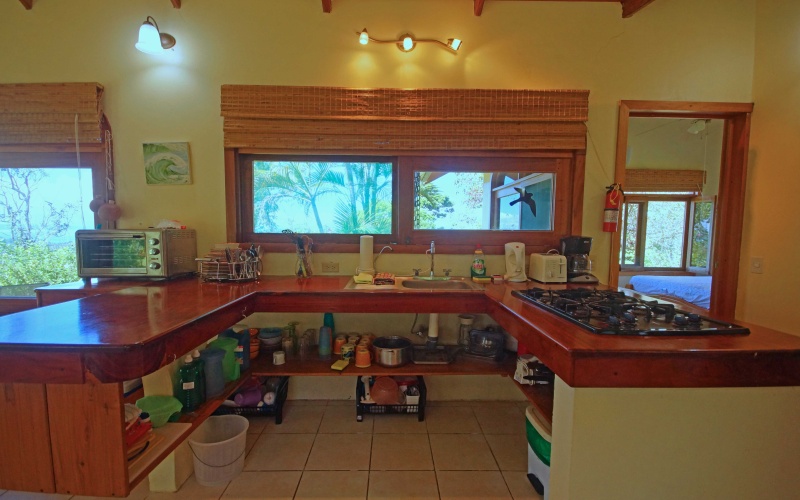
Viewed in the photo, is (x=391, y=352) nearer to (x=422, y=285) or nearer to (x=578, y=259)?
(x=422, y=285)

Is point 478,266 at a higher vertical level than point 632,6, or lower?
lower

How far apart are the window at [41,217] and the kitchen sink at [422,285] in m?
2.04

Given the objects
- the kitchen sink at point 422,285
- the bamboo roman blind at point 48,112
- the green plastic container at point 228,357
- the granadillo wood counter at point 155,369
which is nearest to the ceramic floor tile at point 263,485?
the green plastic container at point 228,357

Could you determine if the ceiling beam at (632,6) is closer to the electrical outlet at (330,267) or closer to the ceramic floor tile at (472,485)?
the electrical outlet at (330,267)

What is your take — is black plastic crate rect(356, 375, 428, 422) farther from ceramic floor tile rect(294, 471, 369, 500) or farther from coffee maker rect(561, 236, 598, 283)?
coffee maker rect(561, 236, 598, 283)

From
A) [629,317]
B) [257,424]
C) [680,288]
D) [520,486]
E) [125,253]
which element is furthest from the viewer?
[680,288]

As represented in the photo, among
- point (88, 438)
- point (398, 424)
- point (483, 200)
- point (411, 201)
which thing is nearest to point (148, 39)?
point (411, 201)

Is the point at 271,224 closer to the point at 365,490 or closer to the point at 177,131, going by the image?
the point at 177,131

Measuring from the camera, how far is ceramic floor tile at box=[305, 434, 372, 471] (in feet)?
5.53

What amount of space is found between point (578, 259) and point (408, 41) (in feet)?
6.07

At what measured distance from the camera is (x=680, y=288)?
3645 millimetres

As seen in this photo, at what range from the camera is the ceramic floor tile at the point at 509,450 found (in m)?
1.72

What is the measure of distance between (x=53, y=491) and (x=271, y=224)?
1655 mm

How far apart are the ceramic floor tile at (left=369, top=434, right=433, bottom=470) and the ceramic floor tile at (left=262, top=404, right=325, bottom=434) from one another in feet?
1.43
